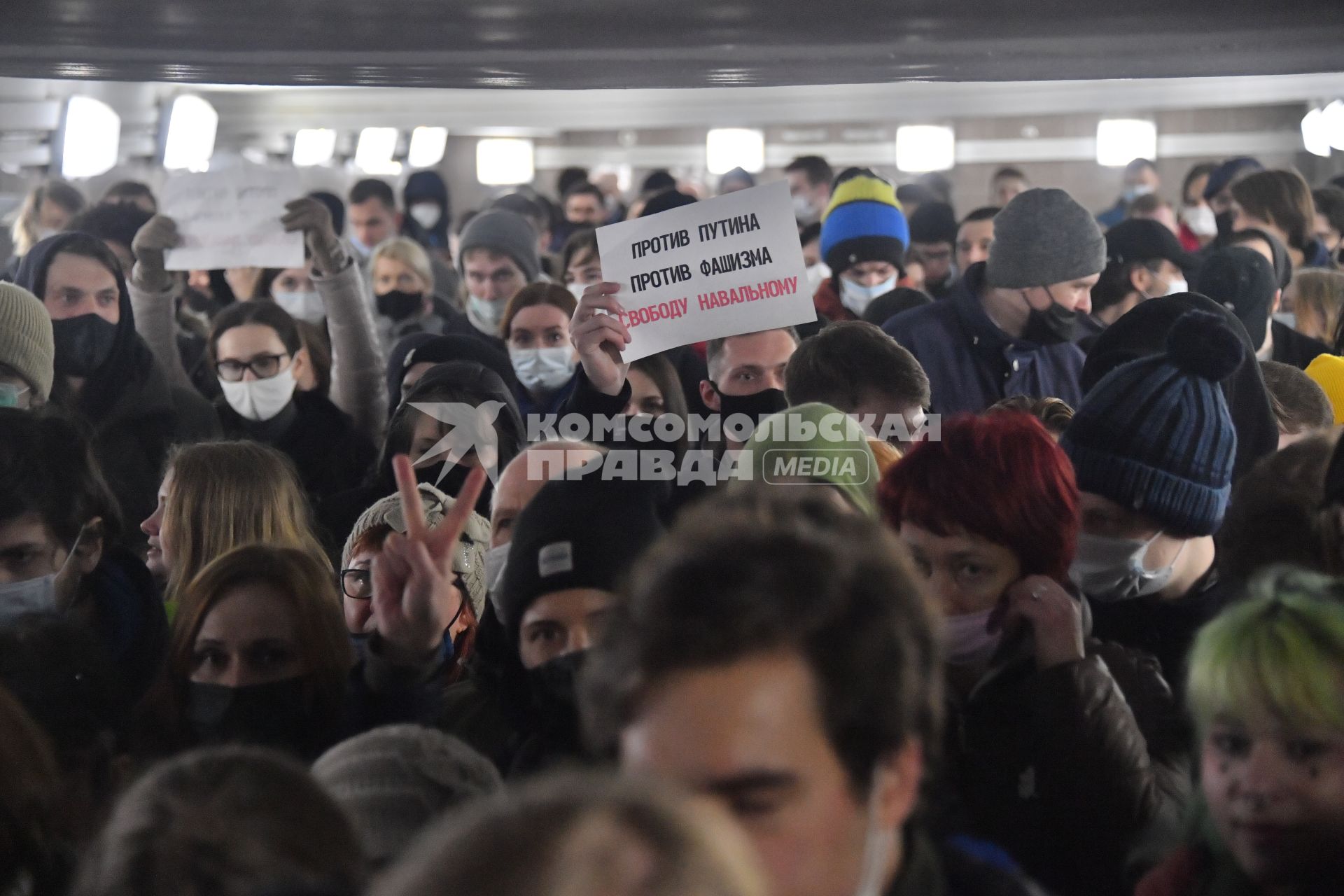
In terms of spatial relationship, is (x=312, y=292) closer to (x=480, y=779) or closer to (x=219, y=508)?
(x=219, y=508)

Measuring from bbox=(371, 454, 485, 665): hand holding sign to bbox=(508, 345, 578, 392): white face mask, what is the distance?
2.64 metres

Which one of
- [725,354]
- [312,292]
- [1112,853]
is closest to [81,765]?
[1112,853]

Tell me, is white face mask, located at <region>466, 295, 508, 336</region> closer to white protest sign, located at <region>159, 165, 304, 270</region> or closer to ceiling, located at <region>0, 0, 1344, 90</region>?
white protest sign, located at <region>159, 165, 304, 270</region>

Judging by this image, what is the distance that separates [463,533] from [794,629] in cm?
222

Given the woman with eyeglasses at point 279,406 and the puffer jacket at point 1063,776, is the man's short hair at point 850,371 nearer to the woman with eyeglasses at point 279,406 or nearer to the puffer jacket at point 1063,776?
the puffer jacket at point 1063,776

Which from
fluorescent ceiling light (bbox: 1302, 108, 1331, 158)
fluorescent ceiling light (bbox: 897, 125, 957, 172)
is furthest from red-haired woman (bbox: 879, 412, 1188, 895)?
fluorescent ceiling light (bbox: 897, 125, 957, 172)

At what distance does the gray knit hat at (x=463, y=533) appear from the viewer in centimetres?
380

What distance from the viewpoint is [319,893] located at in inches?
52.6

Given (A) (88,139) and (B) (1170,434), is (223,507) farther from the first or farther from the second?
(A) (88,139)

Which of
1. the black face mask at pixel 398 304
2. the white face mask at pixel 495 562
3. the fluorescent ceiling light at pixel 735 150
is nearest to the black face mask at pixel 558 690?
the white face mask at pixel 495 562

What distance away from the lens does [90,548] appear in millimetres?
3502

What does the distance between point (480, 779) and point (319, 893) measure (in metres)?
1.10

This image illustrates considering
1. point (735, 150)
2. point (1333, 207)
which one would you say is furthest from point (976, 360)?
point (735, 150)

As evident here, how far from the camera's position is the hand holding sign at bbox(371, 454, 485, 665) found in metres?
2.85
